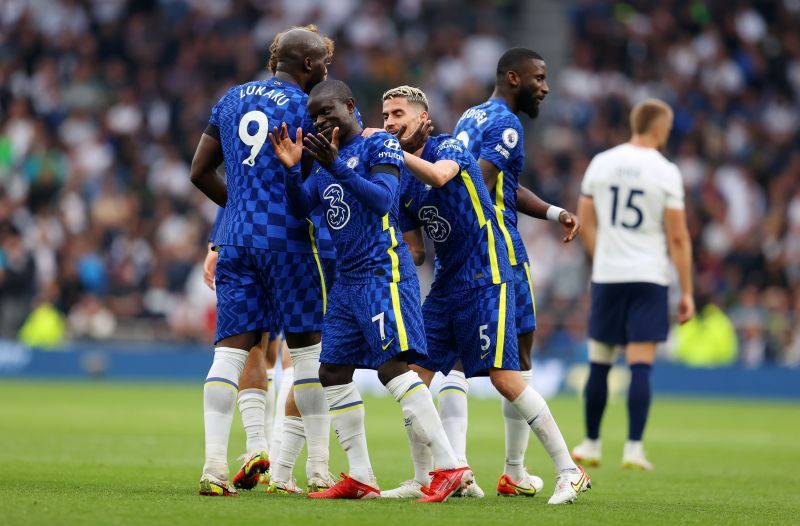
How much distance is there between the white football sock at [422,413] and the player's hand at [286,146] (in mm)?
1239

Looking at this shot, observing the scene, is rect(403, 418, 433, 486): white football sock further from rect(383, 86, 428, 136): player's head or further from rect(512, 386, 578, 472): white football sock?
rect(383, 86, 428, 136): player's head

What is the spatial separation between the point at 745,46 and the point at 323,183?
20249 millimetres

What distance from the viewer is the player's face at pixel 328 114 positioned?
21.7 feet

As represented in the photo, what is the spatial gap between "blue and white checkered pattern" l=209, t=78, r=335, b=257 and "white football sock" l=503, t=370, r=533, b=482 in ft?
5.30

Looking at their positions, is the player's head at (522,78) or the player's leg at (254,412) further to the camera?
the player's head at (522,78)

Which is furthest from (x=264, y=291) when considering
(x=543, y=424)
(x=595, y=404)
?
(x=595, y=404)

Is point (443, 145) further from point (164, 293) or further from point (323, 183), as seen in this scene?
point (164, 293)

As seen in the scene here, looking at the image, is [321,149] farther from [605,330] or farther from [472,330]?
[605,330]

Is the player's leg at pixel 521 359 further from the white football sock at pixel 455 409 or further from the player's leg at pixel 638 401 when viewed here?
the player's leg at pixel 638 401

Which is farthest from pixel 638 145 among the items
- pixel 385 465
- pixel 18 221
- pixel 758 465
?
pixel 18 221

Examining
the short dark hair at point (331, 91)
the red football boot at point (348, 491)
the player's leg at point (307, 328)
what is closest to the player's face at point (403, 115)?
the short dark hair at point (331, 91)

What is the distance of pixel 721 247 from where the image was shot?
21938 millimetres

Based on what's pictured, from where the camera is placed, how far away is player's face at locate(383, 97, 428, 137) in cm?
699

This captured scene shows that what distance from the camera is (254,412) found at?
7.56m
